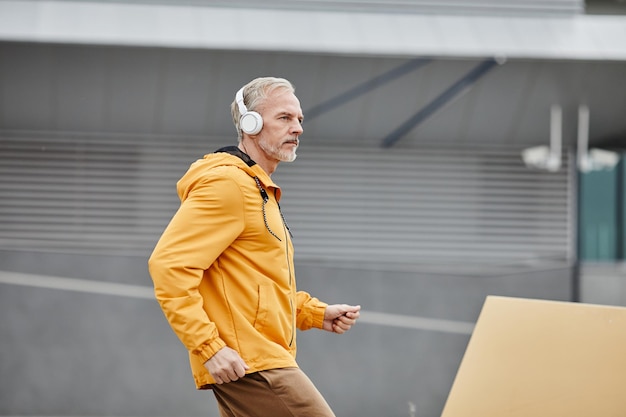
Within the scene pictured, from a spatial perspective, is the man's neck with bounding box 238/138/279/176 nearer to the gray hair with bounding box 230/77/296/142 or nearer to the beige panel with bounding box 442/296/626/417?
the gray hair with bounding box 230/77/296/142

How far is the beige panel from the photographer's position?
3.72 m

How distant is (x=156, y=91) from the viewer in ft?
37.2

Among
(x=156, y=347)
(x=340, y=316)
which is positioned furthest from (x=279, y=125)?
(x=156, y=347)

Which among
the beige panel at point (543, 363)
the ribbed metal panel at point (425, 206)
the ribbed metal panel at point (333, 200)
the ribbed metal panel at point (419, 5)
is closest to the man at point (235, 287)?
the beige panel at point (543, 363)

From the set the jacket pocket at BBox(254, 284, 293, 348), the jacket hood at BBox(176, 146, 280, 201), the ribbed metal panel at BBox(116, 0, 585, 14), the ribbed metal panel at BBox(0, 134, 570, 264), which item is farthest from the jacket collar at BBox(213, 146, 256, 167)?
the ribbed metal panel at BBox(0, 134, 570, 264)

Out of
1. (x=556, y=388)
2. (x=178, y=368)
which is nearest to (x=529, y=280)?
(x=178, y=368)

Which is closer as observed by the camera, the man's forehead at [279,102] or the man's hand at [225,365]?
the man's hand at [225,365]

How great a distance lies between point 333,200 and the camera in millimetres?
12391

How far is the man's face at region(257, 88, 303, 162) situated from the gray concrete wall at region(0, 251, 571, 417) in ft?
19.8

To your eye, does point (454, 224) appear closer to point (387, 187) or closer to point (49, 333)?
point (387, 187)

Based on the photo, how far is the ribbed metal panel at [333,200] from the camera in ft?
39.4

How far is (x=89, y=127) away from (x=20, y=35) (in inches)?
67.8

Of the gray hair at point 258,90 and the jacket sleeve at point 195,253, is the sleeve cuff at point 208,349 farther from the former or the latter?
the gray hair at point 258,90

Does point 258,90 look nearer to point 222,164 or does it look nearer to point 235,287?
point 222,164
